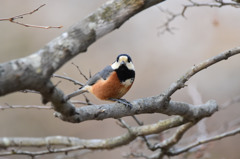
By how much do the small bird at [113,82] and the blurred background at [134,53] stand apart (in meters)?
3.19

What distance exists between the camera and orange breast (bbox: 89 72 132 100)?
285cm

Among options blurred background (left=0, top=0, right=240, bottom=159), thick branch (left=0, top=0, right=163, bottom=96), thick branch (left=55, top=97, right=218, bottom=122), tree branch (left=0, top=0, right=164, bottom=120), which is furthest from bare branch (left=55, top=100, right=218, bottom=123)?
blurred background (left=0, top=0, right=240, bottom=159)

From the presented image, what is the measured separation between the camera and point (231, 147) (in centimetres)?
553

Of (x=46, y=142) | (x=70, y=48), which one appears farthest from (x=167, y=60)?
(x=70, y=48)

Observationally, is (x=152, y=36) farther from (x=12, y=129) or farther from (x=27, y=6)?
(x=12, y=129)

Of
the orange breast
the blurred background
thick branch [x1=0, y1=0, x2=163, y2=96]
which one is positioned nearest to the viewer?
thick branch [x1=0, y1=0, x2=163, y2=96]

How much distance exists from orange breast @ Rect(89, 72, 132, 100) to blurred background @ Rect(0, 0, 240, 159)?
324 cm

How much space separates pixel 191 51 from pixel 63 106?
230 inches

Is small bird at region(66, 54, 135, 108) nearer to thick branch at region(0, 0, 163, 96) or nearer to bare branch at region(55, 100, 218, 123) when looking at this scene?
bare branch at region(55, 100, 218, 123)

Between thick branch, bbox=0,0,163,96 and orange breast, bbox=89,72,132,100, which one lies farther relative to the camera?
orange breast, bbox=89,72,132,100

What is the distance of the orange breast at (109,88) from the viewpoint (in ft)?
9.37

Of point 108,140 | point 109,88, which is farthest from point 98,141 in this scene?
point 109,88

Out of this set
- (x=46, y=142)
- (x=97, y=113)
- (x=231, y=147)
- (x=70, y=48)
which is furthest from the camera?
(x=231, y=147)

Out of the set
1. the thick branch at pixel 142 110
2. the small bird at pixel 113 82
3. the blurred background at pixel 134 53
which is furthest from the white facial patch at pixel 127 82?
the blurred background at pixel 134 53
